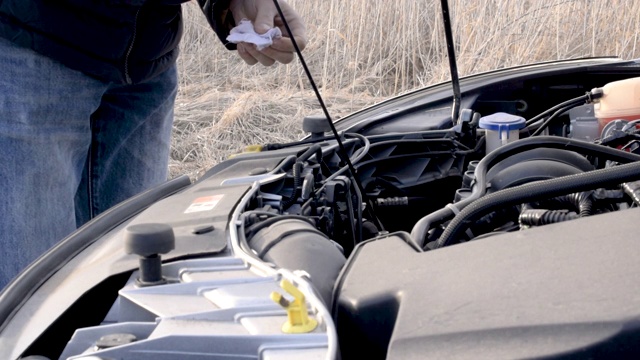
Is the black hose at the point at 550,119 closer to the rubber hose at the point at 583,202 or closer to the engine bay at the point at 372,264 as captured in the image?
the engine bay at the point at 372,264

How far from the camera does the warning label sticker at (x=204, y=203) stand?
1.28 meters

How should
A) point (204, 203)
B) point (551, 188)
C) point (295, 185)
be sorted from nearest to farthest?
point (551, 188) → point (204, 203) → point (295, 185)

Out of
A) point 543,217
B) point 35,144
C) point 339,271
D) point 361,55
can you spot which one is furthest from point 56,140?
point 361,55

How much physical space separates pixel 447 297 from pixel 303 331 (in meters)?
0.16

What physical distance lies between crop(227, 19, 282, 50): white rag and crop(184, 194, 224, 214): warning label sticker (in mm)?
448

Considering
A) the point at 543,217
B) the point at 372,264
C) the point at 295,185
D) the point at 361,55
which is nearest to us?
the point at 372,264

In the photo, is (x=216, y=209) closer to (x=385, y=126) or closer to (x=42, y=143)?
(x=42, y=143)

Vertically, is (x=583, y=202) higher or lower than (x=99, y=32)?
lower

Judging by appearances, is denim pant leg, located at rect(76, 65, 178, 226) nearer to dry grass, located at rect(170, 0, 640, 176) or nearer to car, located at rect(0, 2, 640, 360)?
car, located at rect(0, 2, 640, 360)

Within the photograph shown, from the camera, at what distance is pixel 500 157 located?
1.50 metres

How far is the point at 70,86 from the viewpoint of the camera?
5.42ft

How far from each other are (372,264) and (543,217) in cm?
36

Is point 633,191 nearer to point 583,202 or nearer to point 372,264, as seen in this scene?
point 583,202

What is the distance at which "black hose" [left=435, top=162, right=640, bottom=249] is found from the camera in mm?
1082
